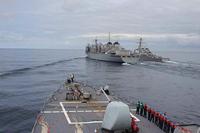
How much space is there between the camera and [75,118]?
24.8 meters

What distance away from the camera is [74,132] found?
21000mm

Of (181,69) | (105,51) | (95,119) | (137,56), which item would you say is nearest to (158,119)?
(95,119)

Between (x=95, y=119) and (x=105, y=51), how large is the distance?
430 ft

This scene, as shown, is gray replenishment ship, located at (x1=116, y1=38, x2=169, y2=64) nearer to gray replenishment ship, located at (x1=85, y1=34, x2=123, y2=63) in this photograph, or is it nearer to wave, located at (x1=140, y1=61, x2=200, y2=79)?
gray replenishment ship, located at (x1=85, y1=34, x2=123, y2=63)

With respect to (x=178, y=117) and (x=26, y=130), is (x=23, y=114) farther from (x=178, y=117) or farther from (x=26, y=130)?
(x=178, y=117)

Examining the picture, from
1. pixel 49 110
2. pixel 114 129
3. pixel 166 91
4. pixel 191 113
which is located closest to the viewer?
pixel 114 129

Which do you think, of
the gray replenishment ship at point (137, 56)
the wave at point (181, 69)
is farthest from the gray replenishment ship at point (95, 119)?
the gray replenishment ship at point (137, 56)

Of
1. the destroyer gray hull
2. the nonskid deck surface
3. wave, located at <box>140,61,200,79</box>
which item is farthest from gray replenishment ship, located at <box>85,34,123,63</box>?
the nonskid deck surface

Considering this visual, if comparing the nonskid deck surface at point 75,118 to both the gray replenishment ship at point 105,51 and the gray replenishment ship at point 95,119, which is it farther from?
the gray replenishment ship at point 105,51

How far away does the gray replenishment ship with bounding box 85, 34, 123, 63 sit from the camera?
13419 cm

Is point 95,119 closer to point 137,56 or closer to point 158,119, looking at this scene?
point 158,119

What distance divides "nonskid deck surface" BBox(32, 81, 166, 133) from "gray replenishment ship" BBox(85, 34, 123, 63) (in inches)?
3954

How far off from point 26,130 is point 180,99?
108 feet

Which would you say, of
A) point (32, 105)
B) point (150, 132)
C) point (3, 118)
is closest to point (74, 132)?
point (150, 132)
